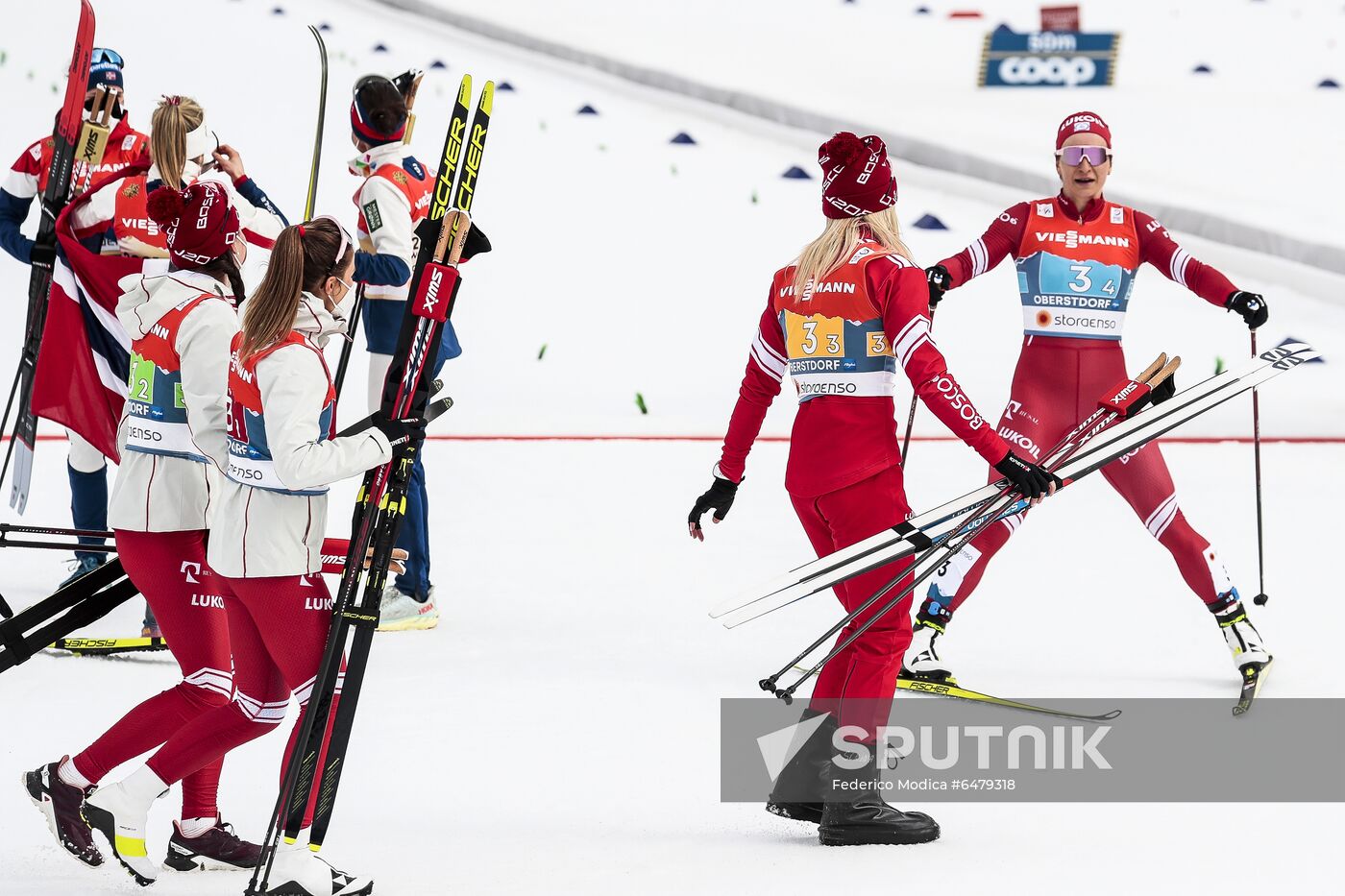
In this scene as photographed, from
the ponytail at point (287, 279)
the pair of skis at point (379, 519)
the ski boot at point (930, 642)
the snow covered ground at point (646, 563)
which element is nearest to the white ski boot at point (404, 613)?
the snow covered ground at point (646, 563)

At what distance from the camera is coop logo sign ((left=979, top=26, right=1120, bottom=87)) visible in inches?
476

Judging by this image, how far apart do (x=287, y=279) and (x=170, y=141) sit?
72.7 inches

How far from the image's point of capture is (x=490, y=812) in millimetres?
3633

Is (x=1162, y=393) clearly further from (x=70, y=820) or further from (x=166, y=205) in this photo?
(x=70, y=820)

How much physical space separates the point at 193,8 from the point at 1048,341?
444 inches

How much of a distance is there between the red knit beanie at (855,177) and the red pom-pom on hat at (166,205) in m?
1.35

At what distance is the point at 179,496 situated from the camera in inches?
133

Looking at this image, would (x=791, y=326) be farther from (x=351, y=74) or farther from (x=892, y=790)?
(x=351, y=74)

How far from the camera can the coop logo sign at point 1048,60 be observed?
39.7 ft

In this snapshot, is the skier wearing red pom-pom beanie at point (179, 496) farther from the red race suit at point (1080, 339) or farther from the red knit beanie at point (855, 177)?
the red race suit at point (1080, 339)

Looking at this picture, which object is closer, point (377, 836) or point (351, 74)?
point (377, 836)

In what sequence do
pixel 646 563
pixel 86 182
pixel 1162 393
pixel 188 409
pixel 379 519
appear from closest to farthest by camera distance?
pixel 379 519
pixel 188 409
pixel 1162 393
pixel 86 182
pixel 646 563

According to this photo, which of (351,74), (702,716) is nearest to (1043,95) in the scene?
(351,74)

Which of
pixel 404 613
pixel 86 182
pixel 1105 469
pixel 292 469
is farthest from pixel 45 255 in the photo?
pixel 1105 469
